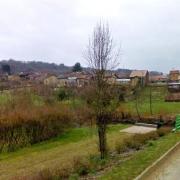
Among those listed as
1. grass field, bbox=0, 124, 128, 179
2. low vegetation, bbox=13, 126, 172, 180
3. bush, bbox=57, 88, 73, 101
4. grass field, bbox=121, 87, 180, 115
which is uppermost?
bush, bbox=57, 88, 73, 101

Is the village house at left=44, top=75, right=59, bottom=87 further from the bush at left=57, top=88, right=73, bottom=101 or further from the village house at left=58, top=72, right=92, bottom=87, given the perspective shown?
the bush at left=57, top=88, right=73, bottom=101

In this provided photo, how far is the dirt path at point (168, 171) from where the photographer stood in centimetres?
1029

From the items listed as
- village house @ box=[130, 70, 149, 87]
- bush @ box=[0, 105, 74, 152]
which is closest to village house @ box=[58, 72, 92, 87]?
bush @ box=[0, 105, 74, 152]

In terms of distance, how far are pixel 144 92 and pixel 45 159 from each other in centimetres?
3427

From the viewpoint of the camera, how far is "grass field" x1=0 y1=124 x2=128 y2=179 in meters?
16.8

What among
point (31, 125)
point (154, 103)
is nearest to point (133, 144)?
point (31, 125)

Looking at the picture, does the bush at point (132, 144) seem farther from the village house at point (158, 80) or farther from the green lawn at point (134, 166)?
the village house at point (158, 80)

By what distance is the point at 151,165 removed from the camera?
11281 millimetres

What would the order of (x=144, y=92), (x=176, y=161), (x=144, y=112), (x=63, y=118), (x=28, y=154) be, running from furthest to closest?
(x=144, y=92) → (x=144, y=112) → (x=63, y=118) → (x=28, y=154) → (x=176, y=161)

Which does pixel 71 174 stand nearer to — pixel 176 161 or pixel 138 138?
pixel 176 161

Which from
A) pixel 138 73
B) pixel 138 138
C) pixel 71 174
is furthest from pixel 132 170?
pixel 138 73

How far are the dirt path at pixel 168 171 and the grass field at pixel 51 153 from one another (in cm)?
416

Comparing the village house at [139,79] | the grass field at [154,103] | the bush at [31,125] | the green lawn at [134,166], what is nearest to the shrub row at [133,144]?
the green lawn at [134,166]

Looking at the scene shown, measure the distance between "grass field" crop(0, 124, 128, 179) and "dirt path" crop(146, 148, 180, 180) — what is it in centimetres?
416
